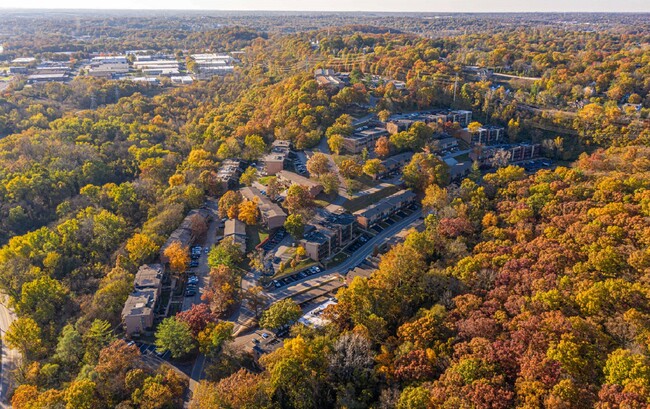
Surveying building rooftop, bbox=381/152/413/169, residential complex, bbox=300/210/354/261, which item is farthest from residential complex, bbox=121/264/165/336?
building rooftop, bbox=381/152/413/169

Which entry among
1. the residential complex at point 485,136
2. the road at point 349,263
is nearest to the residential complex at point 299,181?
the road at point 349,263

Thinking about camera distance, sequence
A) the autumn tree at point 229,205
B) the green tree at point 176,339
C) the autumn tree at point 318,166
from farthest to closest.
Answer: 1. the autumn tree at point 318,166
2. the autumn tree at point 229,205
3. the green tree at point 176,339

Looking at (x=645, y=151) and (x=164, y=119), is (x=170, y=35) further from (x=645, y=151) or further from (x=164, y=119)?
(x=645, y=151)

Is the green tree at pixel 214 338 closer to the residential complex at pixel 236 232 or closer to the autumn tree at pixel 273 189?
the residential complex at pixel 236 232

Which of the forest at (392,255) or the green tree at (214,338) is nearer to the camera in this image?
the forest at (392,255)

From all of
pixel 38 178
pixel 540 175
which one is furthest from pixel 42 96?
pixel 540 175

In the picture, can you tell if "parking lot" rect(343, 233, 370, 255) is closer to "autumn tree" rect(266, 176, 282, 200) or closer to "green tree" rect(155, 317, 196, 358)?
"autumn tree" rect(266, 176, 282, 200)

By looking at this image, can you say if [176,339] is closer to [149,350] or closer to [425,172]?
[149,350]
